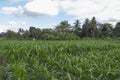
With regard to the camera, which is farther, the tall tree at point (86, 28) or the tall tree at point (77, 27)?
the tall tree at point (77, 27)

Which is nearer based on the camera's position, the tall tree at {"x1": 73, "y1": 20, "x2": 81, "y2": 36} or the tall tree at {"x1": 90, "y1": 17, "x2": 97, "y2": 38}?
the tall tree at {"x1": 90, "y1": 17, "x2": 97, "y2": 38}

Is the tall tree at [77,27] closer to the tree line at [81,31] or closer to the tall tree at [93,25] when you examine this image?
the tree line at [81,31]

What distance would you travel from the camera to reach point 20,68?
5.77 meters

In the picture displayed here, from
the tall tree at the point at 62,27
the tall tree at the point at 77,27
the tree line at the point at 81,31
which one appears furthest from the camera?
the tall tree at the point at 77,27

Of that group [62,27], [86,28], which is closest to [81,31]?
[86,28]

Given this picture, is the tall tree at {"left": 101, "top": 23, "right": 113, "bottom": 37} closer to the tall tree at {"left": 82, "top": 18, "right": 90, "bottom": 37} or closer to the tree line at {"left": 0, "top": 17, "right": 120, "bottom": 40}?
the tree line at {"left": 0, "top": 17, "right": 120, "bottom": 40}

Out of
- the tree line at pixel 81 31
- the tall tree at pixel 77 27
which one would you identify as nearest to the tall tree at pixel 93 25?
the tree line at pixel 81 31

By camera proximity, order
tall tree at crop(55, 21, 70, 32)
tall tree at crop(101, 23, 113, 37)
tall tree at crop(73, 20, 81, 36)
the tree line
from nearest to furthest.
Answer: the tree line, tall tree at crop(101, 23, 113, 37), tall tree at crop(55, 21, 70, 32), tall tree at crop(73, 20, 81, 36)

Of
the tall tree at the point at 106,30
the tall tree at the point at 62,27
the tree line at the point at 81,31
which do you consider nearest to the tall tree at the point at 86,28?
the tree line at the point at 81,31

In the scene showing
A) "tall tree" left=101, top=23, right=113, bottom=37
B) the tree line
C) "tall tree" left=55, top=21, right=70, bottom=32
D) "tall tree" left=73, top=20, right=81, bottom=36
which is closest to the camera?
the tree line

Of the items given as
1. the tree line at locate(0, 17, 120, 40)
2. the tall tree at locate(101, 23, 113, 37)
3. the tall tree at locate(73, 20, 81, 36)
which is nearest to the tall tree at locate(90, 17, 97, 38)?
the tree line at locate(0, 17, 120, 40)

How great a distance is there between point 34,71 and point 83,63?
1.39m

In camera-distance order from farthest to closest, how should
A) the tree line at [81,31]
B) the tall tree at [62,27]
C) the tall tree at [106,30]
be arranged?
1. the tall tree at [62,27]
2. the tall tree at [106,30]
3. the tree line at [81,31]

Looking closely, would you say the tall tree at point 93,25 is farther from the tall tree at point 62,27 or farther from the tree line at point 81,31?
the tall tree at point 62,27
